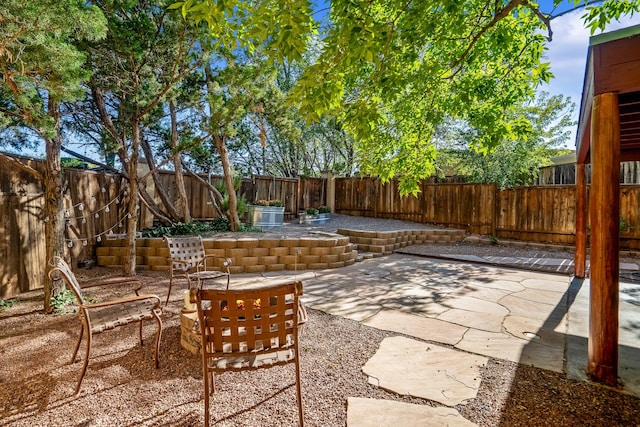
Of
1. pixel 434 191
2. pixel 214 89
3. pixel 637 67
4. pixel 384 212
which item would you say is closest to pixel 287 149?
pixel 384 212

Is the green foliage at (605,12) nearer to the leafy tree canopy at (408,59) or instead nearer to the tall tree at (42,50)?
the leafy tree canopy at (408,59)

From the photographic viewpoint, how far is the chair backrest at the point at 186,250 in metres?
3.65

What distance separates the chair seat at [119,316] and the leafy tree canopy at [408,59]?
1989 millimetres

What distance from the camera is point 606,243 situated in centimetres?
215

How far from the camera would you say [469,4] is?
12.2 feet

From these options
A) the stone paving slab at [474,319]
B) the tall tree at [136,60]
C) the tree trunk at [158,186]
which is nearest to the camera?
the stone paving slab at [474,319]

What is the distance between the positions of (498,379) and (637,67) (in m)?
2.20

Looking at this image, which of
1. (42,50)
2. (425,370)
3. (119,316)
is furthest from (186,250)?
(425,370)

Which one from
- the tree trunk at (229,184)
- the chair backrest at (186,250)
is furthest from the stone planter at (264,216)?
the chair backrest at (186,250)

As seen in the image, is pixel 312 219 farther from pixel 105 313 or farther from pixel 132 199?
pixel 105 313

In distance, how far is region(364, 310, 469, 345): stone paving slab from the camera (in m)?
2.81

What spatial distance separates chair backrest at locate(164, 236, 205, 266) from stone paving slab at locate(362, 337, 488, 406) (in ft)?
7.58

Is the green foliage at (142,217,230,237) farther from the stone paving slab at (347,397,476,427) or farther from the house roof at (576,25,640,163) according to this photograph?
the house roof at (576,25,640,163)

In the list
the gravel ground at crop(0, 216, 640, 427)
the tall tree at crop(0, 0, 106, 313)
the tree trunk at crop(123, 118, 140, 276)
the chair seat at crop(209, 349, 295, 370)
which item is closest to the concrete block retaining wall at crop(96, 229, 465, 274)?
the tree trunk at crop(123, 118, 140, 276)
